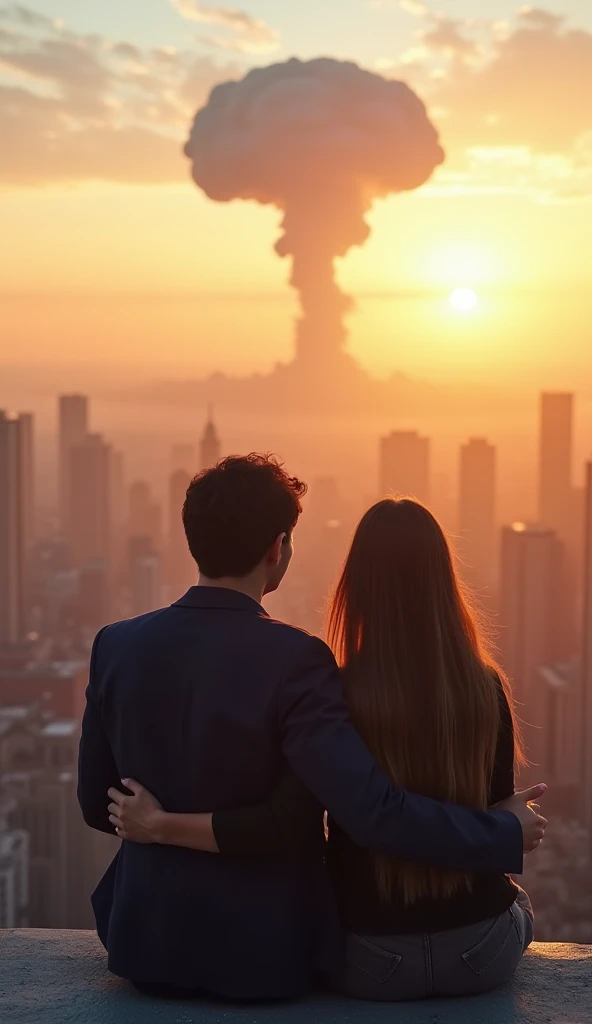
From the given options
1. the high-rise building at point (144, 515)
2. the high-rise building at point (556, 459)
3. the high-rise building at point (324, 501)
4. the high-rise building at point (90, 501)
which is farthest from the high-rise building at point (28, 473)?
the high-rise building at point (556, 459)

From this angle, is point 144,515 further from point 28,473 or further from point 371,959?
point 371,959

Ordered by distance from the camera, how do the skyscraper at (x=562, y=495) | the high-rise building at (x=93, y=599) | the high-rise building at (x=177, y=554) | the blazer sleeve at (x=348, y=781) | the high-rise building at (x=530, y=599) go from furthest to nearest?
the high-rise building at (x=177, y=554) → the high-rise building at (x=93, y=599) → the skyscraper at (x=562, y=495) → the high-rise building at (x=530, y=599) → the blazer sleeve at (x=348, y=781)

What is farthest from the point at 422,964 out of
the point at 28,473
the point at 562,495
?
the point at 562,495

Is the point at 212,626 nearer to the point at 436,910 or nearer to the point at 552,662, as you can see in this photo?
the point at 436,910

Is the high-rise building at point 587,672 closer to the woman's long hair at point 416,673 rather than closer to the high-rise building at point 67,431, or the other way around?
the woman's long hair at point 416,673

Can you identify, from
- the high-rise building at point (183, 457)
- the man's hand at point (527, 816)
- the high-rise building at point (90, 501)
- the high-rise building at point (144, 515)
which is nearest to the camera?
the man's hand at point (527, 816)
